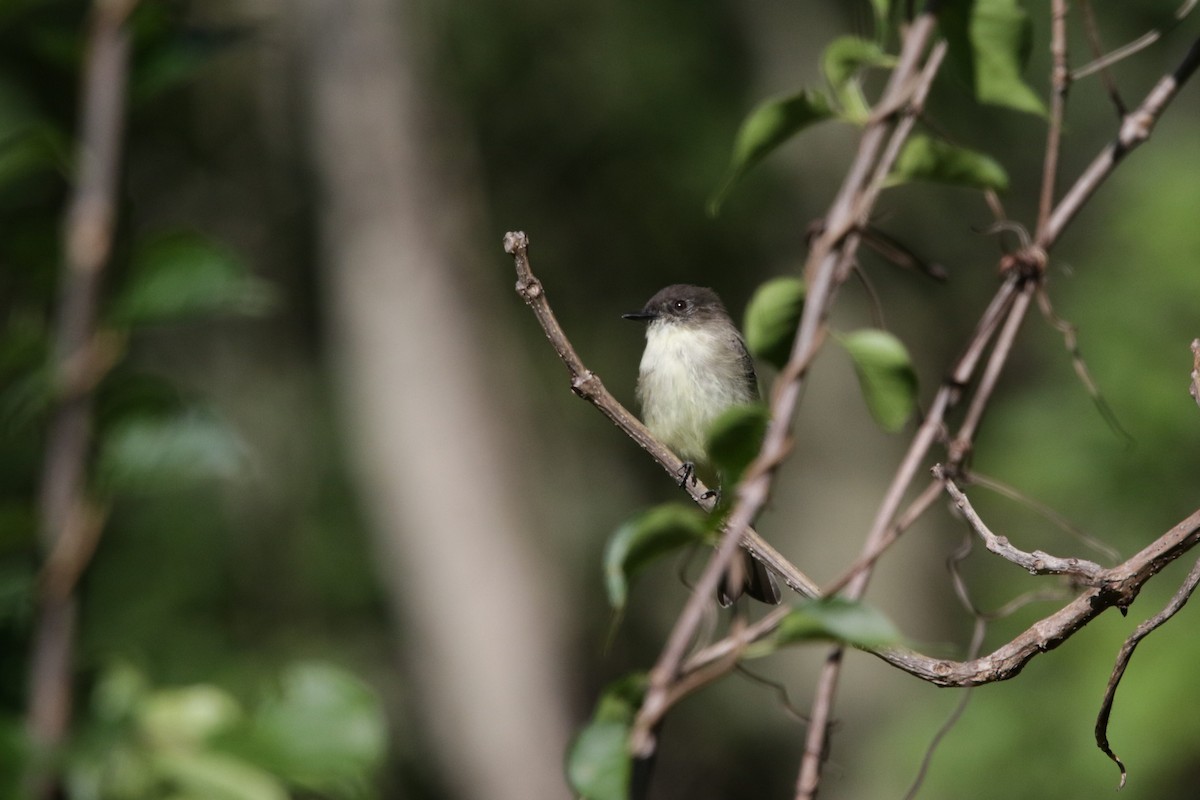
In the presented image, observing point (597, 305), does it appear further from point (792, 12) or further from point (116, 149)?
point (116, 149)

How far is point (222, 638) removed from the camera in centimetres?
952

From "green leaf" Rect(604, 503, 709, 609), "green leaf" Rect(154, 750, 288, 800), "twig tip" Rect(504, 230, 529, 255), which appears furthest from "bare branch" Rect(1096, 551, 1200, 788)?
"green leaf" Rect(154, 750, 288, 800)

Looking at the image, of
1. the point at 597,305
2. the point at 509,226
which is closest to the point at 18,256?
the point at 509,226

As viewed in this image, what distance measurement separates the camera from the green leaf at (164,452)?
4.89 feet

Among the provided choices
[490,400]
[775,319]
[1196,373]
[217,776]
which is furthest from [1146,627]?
[490,400]

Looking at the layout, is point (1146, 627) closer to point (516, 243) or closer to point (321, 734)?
point (516, 243)

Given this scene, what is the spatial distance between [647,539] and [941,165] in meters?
0.51

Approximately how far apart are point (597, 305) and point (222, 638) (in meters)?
4.30

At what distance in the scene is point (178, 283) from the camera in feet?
5.08

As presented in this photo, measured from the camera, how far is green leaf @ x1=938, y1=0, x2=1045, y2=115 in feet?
4.35

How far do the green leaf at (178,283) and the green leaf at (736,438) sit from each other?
74 cm

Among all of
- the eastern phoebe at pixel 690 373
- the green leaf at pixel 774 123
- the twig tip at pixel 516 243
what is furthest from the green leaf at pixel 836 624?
the eastern phoebe at pixel 690 373

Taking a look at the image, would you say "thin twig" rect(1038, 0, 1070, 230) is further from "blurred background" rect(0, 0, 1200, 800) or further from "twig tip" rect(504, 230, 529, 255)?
"twig tip" rect(504, 230, 529, 255)

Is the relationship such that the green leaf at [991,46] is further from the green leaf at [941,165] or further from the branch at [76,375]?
the branch at [76,375]
